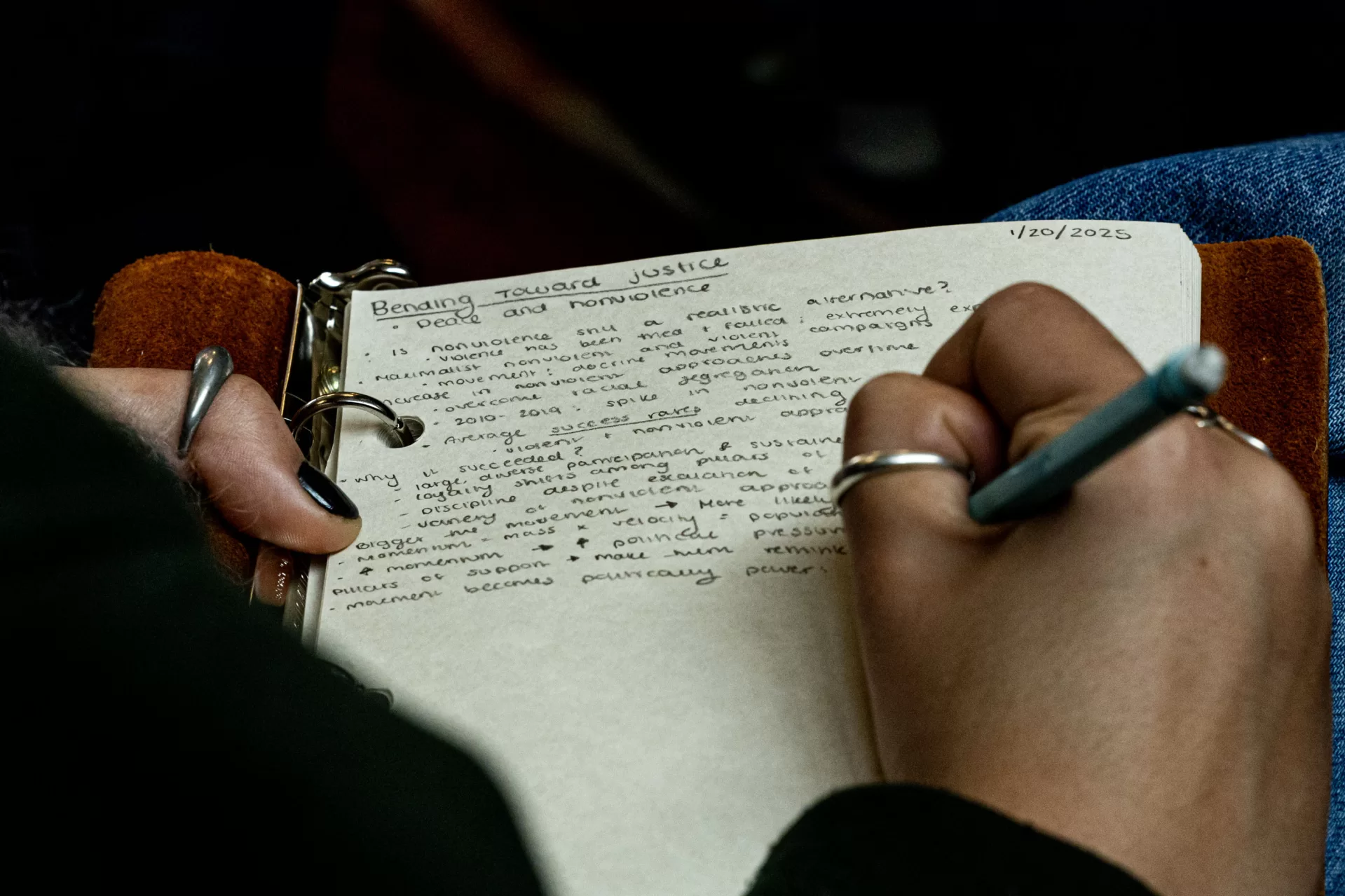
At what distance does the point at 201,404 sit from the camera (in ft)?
1.56

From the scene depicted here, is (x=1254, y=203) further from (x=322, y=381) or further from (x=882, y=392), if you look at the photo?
(x=322, y=381)

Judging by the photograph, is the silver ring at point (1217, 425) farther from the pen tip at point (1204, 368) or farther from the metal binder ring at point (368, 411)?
the metal binder ring at point (368, 411)

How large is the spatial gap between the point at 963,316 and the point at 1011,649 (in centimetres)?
21

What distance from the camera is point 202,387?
0.48m

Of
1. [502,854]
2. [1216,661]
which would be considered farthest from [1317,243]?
[502,854]

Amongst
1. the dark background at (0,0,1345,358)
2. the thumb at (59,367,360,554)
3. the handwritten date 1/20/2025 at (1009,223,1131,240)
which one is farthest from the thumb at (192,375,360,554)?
the dark background at (0,0,1345,358)

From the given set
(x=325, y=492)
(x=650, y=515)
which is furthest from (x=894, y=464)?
(x=325, y=492)

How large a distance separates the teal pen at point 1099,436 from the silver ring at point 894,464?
15mm

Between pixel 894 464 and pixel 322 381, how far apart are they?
306 millimetres

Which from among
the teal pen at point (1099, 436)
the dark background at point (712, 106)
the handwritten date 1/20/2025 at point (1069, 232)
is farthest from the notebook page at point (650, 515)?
the dark background at point (712, 106)

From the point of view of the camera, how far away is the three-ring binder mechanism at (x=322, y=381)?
Answer: 1.60 feet

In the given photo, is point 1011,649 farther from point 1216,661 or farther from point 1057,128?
point 1057,128

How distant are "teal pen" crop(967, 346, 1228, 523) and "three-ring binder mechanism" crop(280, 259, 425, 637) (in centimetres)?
28

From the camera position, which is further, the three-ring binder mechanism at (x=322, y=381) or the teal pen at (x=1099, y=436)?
the three-ring binder mechanism at (x=322, y=381)
